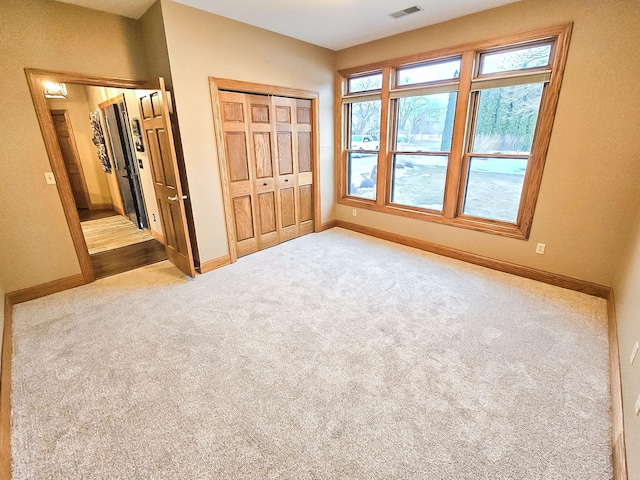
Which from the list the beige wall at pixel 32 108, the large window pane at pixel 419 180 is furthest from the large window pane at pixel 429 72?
the beige wall at pixel 32 108

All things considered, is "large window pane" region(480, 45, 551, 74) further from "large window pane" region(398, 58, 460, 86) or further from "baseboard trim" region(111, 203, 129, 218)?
"baseboard trim" region(111, 203, 129, 218)

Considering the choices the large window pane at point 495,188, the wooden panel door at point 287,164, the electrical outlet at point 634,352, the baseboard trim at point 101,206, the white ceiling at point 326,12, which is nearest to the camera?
the electrical outlet at point 634,352

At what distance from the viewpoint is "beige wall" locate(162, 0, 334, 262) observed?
287 centimetres

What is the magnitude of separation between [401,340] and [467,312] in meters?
0.78

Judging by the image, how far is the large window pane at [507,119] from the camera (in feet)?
9.63

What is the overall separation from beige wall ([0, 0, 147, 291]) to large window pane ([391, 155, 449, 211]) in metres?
3.47

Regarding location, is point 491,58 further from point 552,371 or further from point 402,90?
point 552,371

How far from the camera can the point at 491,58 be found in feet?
10.2

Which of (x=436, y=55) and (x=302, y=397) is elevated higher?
(x=436, y=55)

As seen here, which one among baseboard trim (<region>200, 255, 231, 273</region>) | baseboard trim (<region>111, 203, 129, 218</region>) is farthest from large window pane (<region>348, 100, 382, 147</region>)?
baseboard trim (<region>111, 203, 129, 218</region>)

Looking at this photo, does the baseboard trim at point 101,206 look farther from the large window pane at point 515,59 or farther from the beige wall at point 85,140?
the large window pane at point 515,59

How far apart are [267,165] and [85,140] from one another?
476cm

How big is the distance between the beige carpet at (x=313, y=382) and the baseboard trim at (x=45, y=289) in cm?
15

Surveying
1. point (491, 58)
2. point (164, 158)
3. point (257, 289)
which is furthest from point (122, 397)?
point (491, 58)
